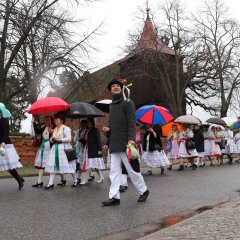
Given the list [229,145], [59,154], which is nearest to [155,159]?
[59,154]

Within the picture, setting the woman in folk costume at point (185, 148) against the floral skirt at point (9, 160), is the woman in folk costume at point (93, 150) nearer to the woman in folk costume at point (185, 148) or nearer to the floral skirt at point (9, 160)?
the floral skirt at point (9, 160)

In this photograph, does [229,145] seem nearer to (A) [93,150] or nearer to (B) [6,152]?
(A) [93,150]

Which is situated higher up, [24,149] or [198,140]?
[198,140]

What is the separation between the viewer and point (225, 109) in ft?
157

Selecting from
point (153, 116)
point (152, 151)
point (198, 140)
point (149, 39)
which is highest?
point (149, 39)

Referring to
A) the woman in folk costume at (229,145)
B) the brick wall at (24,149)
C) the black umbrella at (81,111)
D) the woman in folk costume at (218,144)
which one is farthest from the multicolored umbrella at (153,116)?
the brick wall at (24,149)

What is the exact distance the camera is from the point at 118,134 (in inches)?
301

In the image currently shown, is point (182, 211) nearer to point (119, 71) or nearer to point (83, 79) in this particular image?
point (83, 79)

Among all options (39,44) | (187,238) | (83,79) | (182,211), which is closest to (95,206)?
(182,211)

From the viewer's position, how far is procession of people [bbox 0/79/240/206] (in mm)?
7633

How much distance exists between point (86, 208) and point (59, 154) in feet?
10.0

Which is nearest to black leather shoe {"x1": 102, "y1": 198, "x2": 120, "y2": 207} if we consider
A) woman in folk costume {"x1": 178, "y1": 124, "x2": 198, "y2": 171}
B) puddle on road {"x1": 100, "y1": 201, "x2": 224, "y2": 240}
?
puddle on road {"x1": 100, "y1": 201, "x2": 224, "y2": 240}

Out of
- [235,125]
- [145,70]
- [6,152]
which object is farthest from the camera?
[145,70]

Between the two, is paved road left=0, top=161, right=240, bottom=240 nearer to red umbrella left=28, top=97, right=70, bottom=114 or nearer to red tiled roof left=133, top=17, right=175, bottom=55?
red umbrella left=28, top=97, right=70, bottom=114
